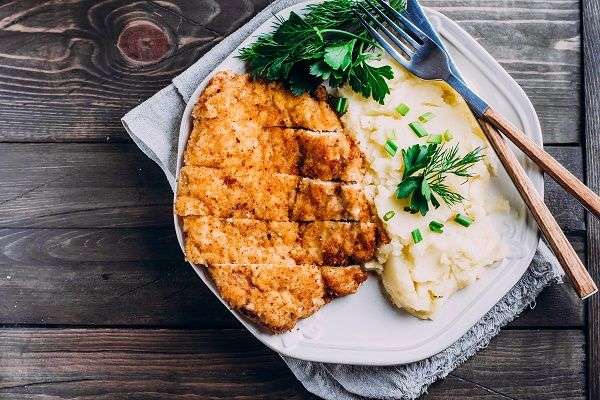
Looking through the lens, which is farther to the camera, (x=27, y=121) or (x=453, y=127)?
(x=27, y=121)

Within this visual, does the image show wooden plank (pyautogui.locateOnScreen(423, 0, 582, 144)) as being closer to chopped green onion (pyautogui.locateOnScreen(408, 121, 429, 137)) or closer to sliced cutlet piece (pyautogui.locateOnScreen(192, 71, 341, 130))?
chopped green onion (pyautogui.locateOnScreen(408, 121, 429, 137))

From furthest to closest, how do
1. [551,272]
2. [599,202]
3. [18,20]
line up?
[18,20] < [551,272] < [599,202]

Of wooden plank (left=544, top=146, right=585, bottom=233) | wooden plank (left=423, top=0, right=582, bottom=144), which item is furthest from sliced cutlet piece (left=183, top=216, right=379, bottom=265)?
wooden plank (left=423, top=0, right=582, bottom=144)

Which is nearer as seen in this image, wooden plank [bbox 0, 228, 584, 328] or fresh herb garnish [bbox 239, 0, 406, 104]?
fresh herb garnish [bbox 239, 0, 406, 104]

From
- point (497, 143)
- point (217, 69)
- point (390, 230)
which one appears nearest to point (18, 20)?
point (217, 69)

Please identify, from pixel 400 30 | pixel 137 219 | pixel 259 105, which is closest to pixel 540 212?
pixel 400 30

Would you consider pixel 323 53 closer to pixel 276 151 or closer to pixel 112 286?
pixel 276 151

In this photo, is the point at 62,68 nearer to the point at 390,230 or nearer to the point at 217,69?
the point at 217,69
